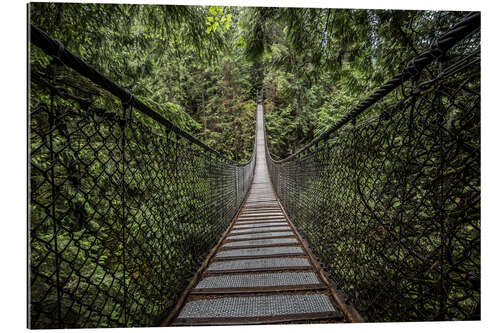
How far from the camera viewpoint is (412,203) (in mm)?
687

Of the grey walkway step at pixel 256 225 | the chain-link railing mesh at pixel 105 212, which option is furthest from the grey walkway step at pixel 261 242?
the grey walkway step at pixel 256 225

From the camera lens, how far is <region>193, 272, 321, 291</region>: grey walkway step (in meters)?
0.98

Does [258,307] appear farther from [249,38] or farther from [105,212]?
[249,38]

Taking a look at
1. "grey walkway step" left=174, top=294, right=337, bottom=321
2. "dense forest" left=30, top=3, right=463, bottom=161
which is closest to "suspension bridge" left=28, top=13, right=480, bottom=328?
"grey walkway step" left=174, top=294, right=337, bottom=321

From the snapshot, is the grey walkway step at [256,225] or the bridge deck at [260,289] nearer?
the bridge deck at [260,289]

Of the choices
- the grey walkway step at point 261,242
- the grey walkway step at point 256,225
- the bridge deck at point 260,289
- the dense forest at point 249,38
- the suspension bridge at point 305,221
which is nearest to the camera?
the suspension bridge at point 305,221

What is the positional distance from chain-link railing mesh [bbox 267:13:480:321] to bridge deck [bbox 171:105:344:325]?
12 cm

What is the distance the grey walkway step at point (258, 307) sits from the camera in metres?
0.79

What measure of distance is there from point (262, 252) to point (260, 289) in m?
0.48

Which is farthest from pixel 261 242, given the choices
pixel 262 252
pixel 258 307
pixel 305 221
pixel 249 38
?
pixel 249 38

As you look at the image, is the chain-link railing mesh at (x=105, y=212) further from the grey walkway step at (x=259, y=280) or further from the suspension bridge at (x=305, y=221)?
the grey walkway step at (x=259, y=280)

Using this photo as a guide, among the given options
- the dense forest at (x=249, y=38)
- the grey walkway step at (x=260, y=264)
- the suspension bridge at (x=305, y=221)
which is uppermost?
the dense forest at (x=249, y=38)

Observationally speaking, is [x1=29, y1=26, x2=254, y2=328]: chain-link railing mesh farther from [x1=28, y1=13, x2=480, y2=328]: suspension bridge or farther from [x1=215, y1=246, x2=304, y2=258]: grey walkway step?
[x1=215, y1=246, x2=304, y2=258]: grey walkway step
